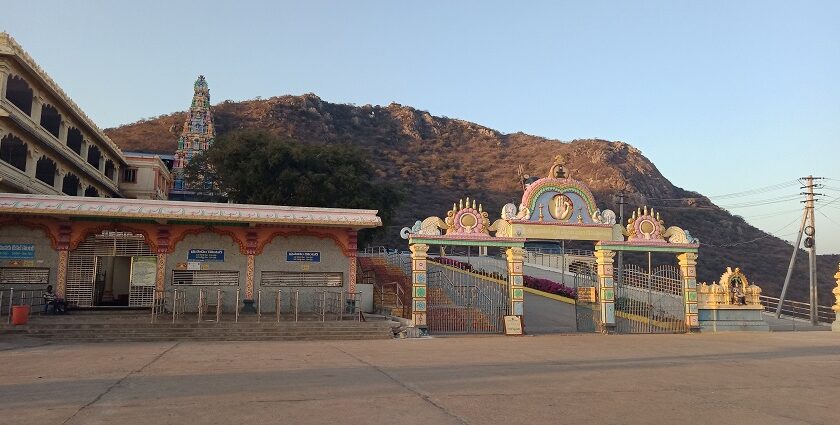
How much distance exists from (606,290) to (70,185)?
27.3m

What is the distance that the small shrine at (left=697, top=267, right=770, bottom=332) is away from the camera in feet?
71.6

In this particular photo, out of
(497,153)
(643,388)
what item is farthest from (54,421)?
(497,153)

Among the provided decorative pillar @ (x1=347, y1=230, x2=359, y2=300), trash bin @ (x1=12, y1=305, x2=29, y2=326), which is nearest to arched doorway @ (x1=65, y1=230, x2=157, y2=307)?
trash bin @ (x1=12, y1=305, x2=29, y2=326)

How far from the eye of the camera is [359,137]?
9788 cm

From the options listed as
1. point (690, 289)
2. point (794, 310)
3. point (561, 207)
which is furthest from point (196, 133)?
point (794, 310)

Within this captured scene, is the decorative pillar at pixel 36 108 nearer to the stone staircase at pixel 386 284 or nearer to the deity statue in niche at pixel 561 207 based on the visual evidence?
the stone staircase at pixel 386 284

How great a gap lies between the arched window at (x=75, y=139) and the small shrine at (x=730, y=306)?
31059 millimetres

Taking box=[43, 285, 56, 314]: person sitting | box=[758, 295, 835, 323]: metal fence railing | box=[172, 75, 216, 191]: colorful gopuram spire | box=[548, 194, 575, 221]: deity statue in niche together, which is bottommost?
box=[758, 295, 835, 323]: metal fence railing

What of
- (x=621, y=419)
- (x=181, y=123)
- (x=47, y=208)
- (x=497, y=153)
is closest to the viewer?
(x=621, y=419)

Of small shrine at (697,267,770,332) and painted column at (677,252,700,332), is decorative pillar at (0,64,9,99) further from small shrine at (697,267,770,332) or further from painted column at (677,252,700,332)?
small shrine at (697,267,770,332)

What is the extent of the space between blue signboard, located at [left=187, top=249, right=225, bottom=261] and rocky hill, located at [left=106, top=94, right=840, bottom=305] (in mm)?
38739

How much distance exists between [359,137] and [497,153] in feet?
80.0

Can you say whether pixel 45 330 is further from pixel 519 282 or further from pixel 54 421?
pixel 519 282

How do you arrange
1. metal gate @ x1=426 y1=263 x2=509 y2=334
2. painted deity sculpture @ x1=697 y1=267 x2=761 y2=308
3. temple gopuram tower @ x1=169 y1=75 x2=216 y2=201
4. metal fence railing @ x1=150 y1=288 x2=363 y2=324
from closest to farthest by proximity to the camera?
metal fence railing @ x1=150 y1=288 x2=363 y2=324
metal gate @ x1=426 y1=263 x2=509 y2=334
painted deity sculpture @ x1=697 y1=267 x2=761 y2=308
temple gopuram tower @ x1=169 y1=75 x2=216 y2=201
